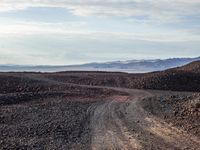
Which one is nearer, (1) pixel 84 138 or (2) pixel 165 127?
(1) pixel 84 138

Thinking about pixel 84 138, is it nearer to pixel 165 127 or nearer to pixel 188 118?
pixel 165 127

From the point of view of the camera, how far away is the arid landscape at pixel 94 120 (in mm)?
21078

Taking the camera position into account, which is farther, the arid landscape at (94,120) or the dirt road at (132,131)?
the arid landscape at (94,120)

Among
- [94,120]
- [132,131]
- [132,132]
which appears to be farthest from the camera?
[94,120]

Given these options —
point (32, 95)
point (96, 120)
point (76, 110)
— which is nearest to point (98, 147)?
point (96, 120)

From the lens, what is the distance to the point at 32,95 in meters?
40.2

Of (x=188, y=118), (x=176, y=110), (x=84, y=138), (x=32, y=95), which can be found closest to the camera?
(x=84, y=138)

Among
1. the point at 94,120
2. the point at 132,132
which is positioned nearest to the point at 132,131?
the point at 132,132

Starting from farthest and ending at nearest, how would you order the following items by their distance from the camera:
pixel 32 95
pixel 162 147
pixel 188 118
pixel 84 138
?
pixel 32 95 < pixel 188 118 < pixel 84 138 < pixel 162 147

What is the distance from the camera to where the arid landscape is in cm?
2108

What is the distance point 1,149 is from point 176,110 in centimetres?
1241

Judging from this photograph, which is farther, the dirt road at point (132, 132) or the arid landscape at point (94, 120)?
the arid landscape at point (94, 120)

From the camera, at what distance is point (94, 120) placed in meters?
27.4

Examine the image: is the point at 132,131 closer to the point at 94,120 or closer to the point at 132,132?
the point at 132,132
